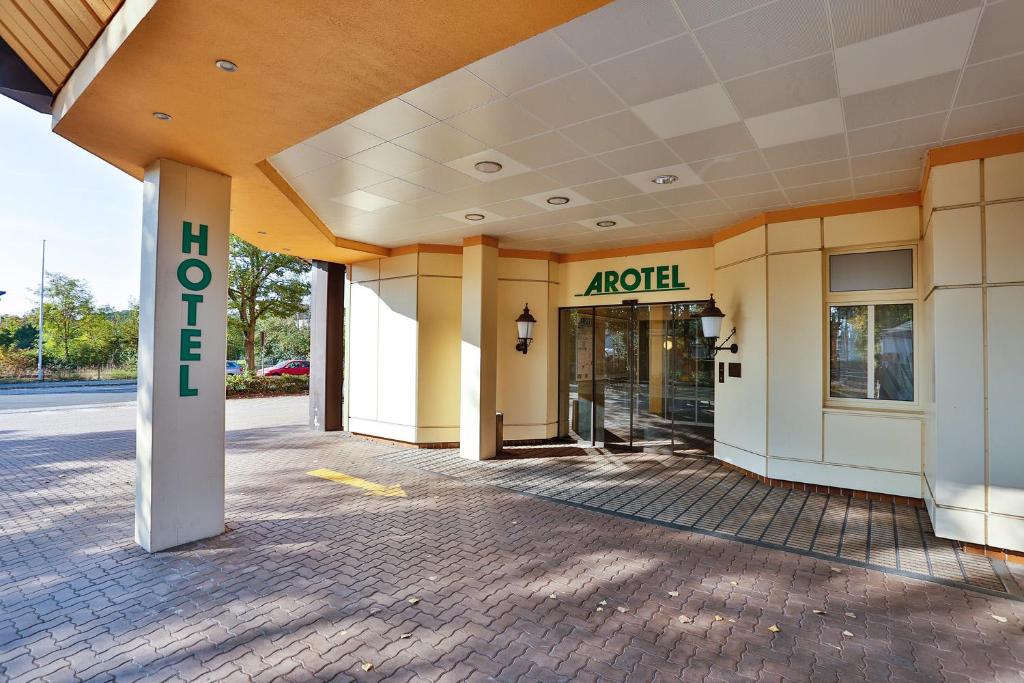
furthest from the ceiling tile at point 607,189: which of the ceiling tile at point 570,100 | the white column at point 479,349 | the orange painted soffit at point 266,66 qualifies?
the orange painted soffit at point 266,66

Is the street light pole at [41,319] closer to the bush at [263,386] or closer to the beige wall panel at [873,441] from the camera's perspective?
the bush at [263,386]

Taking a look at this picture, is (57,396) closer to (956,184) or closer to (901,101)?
(901,101)

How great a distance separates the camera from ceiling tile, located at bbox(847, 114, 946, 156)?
3785mm

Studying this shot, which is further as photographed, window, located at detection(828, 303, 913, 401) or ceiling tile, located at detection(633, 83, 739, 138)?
window, located at detection(828, 303, 913, 401)

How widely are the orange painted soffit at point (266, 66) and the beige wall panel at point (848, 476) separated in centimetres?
597

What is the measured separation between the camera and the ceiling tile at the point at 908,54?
270 cm

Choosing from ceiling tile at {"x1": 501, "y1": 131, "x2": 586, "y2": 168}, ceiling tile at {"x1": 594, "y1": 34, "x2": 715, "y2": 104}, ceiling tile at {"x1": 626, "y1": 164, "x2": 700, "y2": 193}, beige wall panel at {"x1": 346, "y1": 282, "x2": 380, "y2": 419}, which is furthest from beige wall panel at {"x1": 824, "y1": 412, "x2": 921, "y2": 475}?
beige wall panel at {"x1": 346, "y1": 282, "x2": 380, "y2": 419}

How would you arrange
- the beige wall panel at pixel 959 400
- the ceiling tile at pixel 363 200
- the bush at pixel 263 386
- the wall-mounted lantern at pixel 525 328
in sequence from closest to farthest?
the beige wall panel at pixel 959 400, the ceiling tile at pixel 363 200, the wall-mounted lantern at pixel 525 328, the bush at pixel 263 386

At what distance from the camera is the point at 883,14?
Answer: 2.59 meters

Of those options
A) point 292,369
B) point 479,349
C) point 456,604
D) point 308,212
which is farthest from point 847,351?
point 292,369

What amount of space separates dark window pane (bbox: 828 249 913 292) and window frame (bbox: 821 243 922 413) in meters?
0.04

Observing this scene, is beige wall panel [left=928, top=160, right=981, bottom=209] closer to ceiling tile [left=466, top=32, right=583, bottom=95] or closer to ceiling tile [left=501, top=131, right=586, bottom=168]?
ceiling tile [left=501, top=131, right=586, bottom=168]

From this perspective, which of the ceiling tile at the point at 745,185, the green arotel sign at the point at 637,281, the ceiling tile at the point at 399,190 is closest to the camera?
the ceiling tile at the point at 745,185

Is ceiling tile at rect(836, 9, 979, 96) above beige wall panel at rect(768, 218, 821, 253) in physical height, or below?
above
